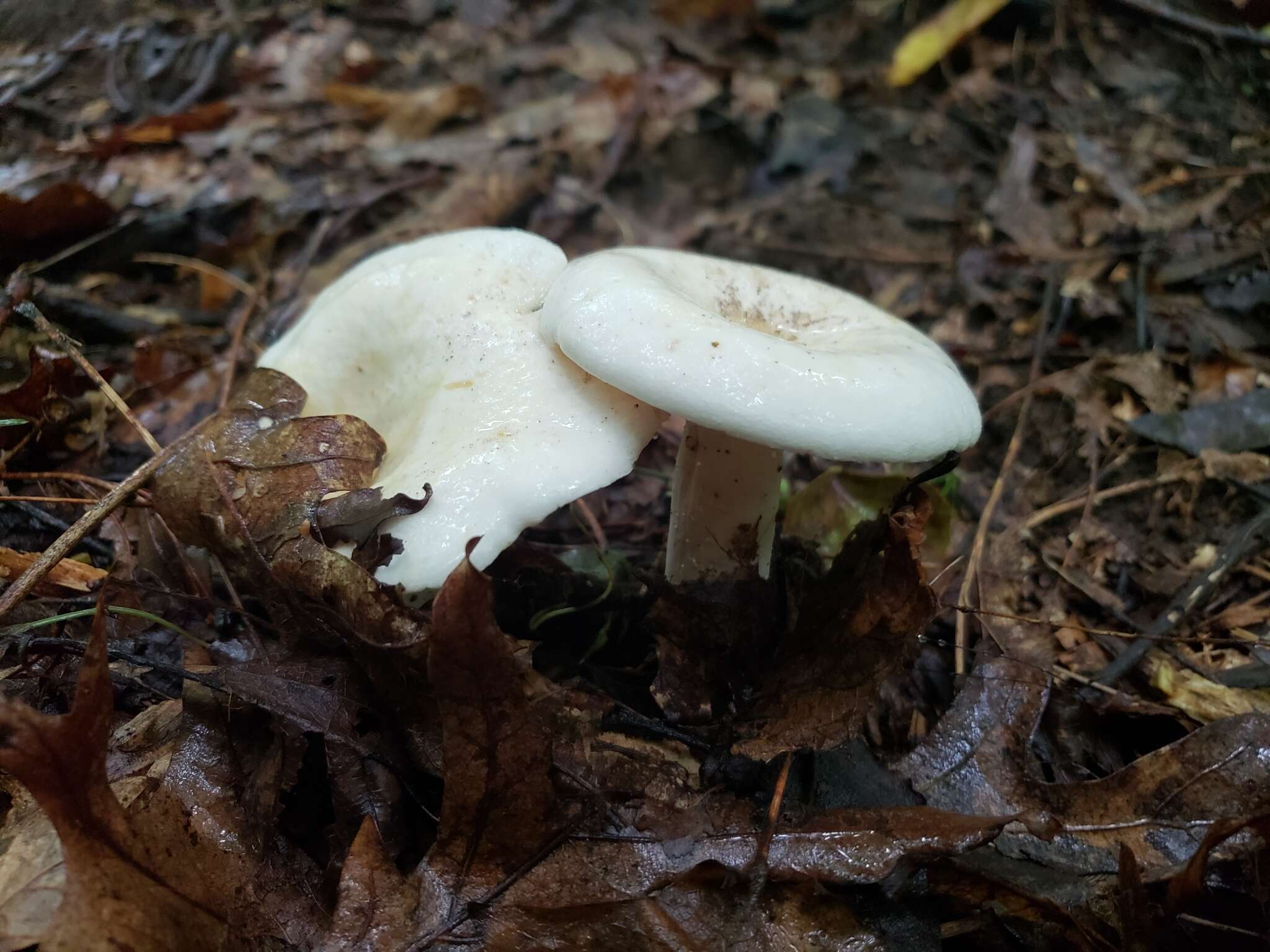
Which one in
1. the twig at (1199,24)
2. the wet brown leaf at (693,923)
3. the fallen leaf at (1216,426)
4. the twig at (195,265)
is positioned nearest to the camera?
the wet brown leaf at (693,923)

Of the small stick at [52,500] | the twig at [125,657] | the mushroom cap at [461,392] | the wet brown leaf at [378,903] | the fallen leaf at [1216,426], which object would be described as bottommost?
the fallen leaf at [1216,426]

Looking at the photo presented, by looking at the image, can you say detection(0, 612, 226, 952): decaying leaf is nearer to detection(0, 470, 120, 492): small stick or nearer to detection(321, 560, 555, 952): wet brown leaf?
detection(321, 560, 555, 952): wet brown leaf

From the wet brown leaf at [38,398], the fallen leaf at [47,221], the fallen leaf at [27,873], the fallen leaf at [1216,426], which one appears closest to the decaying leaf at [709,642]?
the fallen leaf at [27,873]

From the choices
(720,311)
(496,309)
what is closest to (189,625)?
(496,309)

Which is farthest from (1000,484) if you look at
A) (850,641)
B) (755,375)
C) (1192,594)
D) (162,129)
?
(162,129)

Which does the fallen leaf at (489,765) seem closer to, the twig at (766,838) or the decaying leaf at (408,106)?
the twig at (766,838)

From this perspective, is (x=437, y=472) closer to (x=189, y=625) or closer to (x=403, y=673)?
(x=403, y=673)

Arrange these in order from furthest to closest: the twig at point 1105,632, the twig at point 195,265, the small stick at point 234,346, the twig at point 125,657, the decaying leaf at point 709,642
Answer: the twig at point 195,265 → the small stick at point 234,346 → the twig at point 1105,632 → the decaying leaf at point 709,642 → the twig at point 125,657
